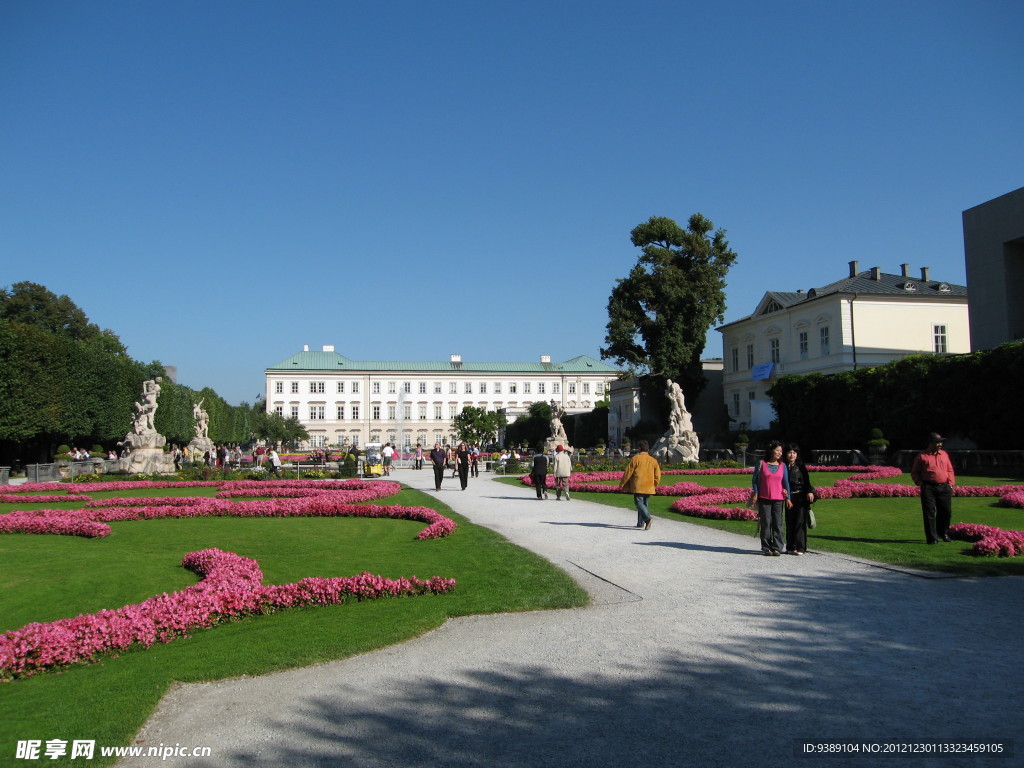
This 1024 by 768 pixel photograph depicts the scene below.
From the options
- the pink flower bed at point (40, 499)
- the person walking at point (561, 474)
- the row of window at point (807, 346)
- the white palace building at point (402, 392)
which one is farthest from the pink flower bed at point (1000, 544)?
the white palace building at point (402, 392)

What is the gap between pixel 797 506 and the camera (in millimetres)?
10398

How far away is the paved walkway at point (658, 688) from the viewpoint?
412 centimetres

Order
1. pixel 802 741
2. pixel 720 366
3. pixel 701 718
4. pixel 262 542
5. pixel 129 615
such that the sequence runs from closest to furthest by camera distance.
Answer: pixel 802 741, pixel 701 718, pixel 129 615, pixel 262 542, pixel 720 366

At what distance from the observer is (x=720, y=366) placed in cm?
6994

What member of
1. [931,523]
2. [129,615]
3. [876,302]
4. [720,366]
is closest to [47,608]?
[129,615]

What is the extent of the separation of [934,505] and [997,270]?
27.8m

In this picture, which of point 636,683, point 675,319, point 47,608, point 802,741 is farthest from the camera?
point 675,319

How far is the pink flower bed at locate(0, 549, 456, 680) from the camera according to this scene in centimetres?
616

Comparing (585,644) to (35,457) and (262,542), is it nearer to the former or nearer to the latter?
(262,542)

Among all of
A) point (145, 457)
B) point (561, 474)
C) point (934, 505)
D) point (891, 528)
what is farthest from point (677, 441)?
point (934, 505)

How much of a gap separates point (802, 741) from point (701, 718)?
57 cm

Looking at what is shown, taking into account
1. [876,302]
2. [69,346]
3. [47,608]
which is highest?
[876,302]

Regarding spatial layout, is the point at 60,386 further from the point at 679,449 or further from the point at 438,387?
the point at 438,387

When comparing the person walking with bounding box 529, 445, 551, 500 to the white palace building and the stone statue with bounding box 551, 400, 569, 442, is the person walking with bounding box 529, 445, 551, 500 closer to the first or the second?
the stone statue with bounding box 551, 400, 569, 442
